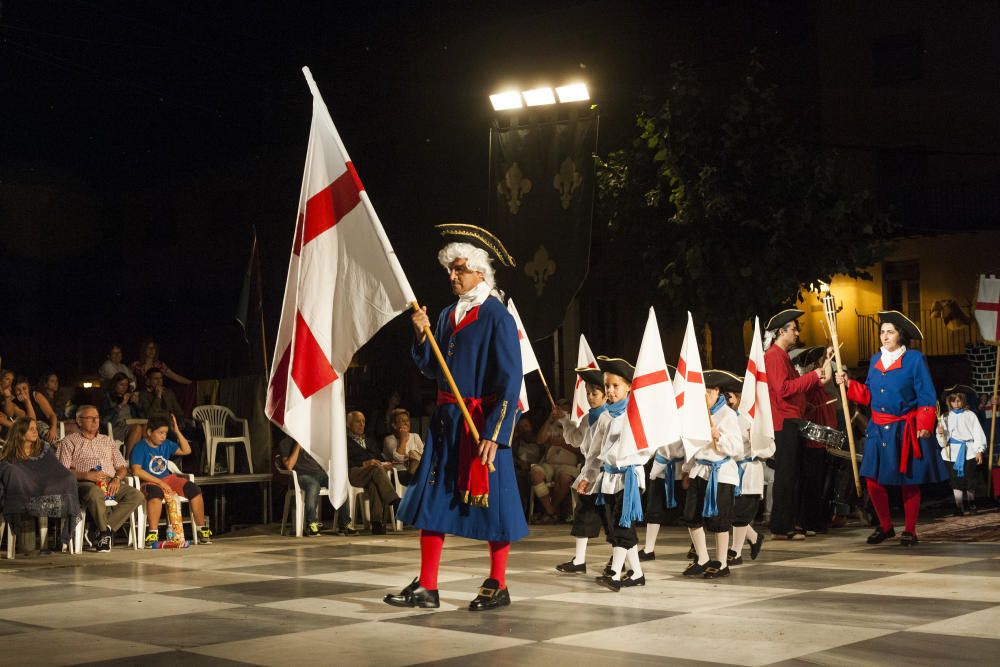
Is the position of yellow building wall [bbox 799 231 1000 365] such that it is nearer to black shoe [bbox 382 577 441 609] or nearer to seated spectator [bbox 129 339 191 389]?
seated spectator [bbox 129 339 191 389]

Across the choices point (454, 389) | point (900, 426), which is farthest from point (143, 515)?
point (900, 426)

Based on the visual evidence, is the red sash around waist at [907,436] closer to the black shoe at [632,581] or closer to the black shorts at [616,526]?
the black shorts at [616,526]

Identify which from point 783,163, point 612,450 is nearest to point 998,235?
point 783,163

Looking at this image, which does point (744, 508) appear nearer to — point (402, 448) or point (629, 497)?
point (629, 497)

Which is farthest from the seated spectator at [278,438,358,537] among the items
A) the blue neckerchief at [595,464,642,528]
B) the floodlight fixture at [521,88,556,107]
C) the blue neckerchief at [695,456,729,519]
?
the blue neckerchief at [595,464,642,528]

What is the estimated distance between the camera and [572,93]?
13.9 metres

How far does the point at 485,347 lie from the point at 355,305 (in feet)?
2.58

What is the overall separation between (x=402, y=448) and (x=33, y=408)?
4116 mm

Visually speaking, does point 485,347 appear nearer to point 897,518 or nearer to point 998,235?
point 897,518

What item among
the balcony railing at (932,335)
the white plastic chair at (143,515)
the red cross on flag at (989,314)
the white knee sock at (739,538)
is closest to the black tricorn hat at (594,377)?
the white knee sock at (739,538)

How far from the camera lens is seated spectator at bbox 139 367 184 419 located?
14133mm

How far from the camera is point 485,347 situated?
7.16 meters

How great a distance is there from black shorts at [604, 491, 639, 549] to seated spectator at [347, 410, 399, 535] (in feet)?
18.9

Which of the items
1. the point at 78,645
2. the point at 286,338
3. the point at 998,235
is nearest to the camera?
the point at 78,645
